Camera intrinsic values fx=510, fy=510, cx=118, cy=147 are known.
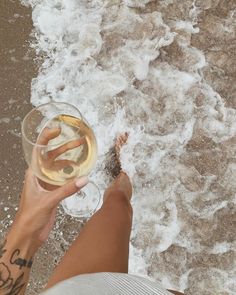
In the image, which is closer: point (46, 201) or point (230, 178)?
point (46, 201)

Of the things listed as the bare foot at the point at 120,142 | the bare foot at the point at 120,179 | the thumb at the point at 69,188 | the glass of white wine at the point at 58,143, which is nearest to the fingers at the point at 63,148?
the glass of white wine at the point at 58,143

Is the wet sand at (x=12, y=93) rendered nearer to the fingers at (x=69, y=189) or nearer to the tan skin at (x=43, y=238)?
the tan skin at (x=43, y=238)

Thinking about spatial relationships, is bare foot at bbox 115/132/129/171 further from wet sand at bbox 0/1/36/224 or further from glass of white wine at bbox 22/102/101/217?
glass of white wine at bbox 22/102/101/217

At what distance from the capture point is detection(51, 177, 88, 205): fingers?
4.67ft

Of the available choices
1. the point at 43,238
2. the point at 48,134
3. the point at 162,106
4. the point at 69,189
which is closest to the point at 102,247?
the point at 43,238

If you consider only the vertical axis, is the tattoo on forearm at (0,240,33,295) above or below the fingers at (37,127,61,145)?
below

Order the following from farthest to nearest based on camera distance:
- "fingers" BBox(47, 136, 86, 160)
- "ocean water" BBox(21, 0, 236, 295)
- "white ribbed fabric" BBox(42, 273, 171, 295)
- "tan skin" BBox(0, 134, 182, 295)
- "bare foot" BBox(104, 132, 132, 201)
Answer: "ocean water" BBox(21, 0, 236, 295), "bare foot" BBox(104, 132, 132, 201), "tan skin" BBox(0, 134, 182, 295), "fingers" BBox(47, 136, 86, 160), "white ribbed fabric" BBox(42, 273, 171, 295)

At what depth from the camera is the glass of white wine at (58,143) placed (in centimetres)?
136

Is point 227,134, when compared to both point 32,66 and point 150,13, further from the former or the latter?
point 32,66

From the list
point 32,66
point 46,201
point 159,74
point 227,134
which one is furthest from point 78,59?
point 46,201

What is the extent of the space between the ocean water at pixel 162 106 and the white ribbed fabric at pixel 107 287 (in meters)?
0.91

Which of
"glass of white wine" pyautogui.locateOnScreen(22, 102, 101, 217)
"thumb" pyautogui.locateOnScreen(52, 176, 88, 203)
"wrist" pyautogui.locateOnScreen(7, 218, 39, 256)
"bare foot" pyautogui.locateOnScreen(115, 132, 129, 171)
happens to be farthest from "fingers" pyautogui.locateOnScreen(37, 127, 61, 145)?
"bare foot" pyautogui.locateOnScreen(115, 132, 129, 171)

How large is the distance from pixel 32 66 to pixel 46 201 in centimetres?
101

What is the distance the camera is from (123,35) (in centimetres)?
245
